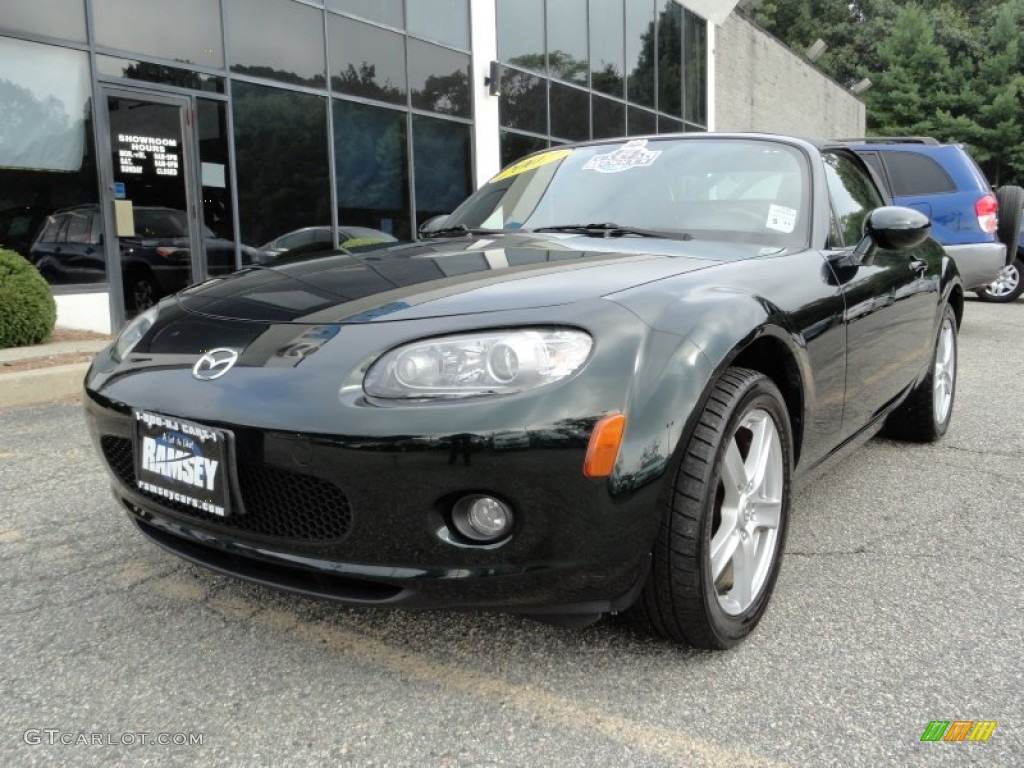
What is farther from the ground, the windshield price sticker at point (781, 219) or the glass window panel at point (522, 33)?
the glass window panel at point (522, 33)

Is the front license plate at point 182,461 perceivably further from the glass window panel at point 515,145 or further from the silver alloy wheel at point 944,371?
the glass window panel at point 515,145

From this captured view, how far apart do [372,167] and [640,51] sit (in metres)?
8.91

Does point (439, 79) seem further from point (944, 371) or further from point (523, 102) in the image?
point (944, 371)

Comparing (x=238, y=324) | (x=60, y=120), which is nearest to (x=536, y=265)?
(x=238, y=324)

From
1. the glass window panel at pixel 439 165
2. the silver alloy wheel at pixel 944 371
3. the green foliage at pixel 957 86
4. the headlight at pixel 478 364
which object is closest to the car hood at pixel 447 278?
the headlight at pixel 478 364

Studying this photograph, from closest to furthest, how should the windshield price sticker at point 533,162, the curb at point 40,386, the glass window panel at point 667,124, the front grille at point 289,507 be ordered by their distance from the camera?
the front grille at point 289,507 → the windshield price sticker at point 533,162 → the curb at point 40,386 → the glass window panel at point 667,124

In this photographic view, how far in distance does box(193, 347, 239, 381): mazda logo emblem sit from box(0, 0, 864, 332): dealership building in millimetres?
6436

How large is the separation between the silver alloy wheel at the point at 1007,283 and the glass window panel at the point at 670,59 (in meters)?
8.81

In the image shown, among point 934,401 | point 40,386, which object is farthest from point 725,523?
point 40,386

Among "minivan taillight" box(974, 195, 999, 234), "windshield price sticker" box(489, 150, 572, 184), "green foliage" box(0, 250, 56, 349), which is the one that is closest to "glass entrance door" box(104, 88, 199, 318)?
"green foliage" box(0, 250, 56, 349)

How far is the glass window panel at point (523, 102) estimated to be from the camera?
1320cm

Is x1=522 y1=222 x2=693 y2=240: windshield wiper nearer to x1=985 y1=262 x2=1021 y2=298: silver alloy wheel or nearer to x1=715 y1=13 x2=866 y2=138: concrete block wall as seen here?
x1=985 y1=262 x2=1021 y2=298: silver alloy wheel

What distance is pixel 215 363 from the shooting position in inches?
76.3

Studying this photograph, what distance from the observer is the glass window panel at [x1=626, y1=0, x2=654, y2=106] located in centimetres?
1698
